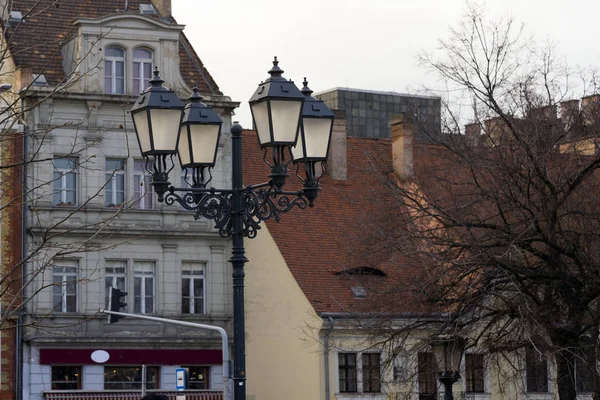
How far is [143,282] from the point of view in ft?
129

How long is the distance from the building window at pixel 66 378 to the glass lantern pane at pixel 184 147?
24329 millimetres

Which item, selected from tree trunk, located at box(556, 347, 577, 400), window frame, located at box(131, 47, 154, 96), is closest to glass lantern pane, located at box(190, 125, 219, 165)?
tree trunk, located at box(556, 347, 577, 400)

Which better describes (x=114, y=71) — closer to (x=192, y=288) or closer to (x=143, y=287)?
(x=143, y=287)

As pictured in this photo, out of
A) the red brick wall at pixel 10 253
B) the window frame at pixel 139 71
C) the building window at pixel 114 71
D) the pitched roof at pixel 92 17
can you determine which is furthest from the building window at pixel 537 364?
the pitched roof at pixel 92 17

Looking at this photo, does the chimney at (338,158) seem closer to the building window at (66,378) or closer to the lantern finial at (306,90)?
the building window at (66,378)

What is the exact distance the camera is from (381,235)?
28.3 meters

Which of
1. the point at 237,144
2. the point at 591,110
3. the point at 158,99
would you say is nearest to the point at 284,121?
the point at 237,144

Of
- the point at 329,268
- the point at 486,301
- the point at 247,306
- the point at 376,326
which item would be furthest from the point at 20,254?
the point at 486,301

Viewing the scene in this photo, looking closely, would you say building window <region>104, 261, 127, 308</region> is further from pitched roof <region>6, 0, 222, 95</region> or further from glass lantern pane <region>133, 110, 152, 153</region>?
glass lantern pane <region>133, 110, 152, 153</region>

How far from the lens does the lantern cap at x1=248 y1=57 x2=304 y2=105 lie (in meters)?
13.5

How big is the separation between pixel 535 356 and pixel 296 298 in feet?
47.0

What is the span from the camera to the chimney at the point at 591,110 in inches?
1041

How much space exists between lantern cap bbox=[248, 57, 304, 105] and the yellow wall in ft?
85.0

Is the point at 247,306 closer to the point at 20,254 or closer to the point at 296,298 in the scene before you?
the point at 296,298
